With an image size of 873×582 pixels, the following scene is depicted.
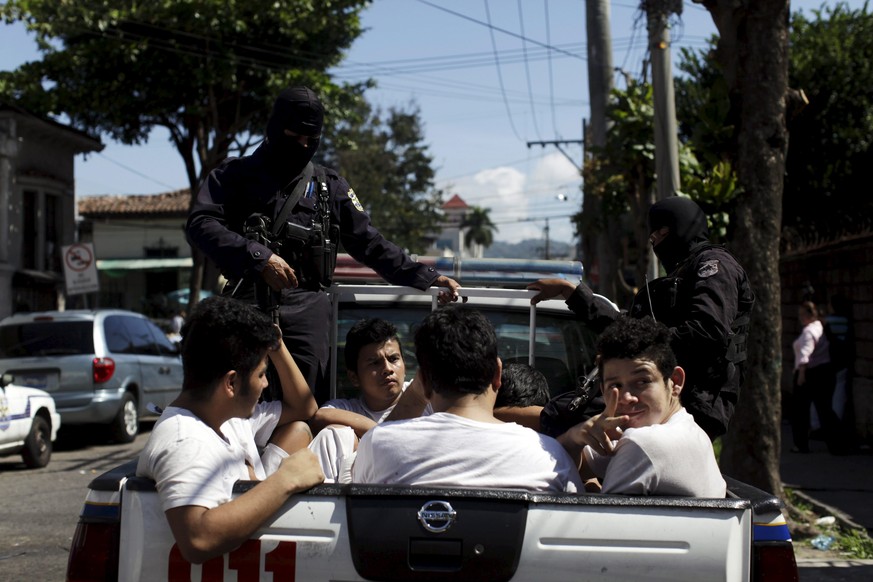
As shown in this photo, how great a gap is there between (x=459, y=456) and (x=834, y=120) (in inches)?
701

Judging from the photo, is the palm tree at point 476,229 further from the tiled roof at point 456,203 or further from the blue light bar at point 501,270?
the blue light bar at point 501,270

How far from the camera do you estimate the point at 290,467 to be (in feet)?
9.36

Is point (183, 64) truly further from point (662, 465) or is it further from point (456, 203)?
point (456, 203)

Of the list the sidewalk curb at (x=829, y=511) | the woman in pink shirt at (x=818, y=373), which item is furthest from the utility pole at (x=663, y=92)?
the woman in pink shirt at (x=818, y=373)

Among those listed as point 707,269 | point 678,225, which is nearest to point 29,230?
point 678,225

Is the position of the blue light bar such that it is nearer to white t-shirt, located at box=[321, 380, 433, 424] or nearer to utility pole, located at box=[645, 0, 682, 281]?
white t-shirt, located at box=[321, 380, 433, 424]

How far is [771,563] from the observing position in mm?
2875

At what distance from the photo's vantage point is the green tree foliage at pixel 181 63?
76.2ft

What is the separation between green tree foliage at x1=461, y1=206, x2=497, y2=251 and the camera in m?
126

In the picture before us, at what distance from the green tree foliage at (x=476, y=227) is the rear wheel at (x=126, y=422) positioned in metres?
107

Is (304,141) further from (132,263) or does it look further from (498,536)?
(132,263)

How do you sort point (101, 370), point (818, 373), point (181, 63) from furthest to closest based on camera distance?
point (181, 63)
point (101, 370)
point (818, 373)

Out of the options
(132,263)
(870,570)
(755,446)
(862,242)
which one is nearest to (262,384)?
(870,570)

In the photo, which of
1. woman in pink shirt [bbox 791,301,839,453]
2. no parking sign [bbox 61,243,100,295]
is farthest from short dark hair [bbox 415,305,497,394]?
no parking sign [bbox 61,243,100,295]
